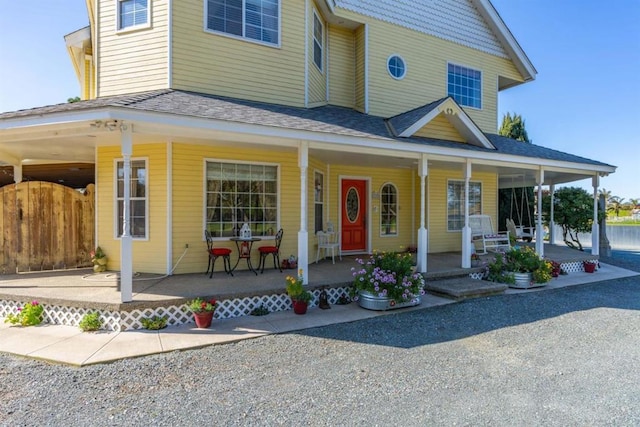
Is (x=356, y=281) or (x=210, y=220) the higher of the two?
(x=210, y=220)

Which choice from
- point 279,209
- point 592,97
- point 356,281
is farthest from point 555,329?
point 592,97

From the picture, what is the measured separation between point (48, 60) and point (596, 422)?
15.1m

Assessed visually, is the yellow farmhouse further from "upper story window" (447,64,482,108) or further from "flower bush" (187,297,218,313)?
"upper story window" (447,64,482,108)

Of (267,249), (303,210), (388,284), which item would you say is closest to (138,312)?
(267,249)

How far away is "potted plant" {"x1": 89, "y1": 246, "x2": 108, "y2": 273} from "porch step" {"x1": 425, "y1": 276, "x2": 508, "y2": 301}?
677 centimetres

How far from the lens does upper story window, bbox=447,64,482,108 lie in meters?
11.8

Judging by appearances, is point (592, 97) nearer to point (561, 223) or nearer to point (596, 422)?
point (561, 223)

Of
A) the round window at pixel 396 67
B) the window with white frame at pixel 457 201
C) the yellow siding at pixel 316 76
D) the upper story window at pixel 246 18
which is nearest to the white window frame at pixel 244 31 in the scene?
the upper story window at pixel 246 18

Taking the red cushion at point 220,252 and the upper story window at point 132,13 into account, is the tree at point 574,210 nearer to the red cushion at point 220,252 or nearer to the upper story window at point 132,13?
the red cushion at point 220,252

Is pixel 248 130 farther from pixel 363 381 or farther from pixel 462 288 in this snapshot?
pixel 462 288

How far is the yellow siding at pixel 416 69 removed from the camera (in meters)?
10.4

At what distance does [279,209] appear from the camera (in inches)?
317

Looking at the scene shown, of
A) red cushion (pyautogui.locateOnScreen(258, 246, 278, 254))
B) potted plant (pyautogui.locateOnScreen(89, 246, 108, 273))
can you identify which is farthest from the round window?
potted plant (pyautogui.locateOnScreen(89, 246, 108, 273))

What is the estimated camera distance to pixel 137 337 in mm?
4715
